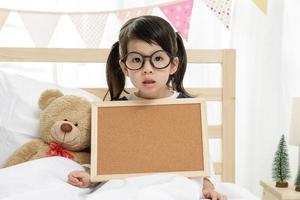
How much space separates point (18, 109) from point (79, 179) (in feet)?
1.70

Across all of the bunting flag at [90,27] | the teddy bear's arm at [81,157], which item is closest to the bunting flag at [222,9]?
the bunting flag at [90,27]

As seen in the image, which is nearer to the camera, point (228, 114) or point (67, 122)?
point (67, 122)

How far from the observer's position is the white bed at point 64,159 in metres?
1.20

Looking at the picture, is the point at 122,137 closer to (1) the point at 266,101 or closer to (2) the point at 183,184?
(2) the point at 183,184

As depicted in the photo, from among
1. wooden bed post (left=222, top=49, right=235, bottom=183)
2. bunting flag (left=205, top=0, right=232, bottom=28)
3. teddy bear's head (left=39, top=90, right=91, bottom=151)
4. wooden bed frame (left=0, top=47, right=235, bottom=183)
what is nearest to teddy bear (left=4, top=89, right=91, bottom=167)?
teddy bear's head (left=39, top=90, right=91, bottom=151)

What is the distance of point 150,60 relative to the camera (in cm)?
140

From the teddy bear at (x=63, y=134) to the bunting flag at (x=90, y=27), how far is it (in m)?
0.72

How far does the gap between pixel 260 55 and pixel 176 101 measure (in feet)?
3.79

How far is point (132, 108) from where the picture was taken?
1481 millimetres

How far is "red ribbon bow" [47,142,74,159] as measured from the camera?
158 cm

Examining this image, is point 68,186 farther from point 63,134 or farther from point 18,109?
point 18,109

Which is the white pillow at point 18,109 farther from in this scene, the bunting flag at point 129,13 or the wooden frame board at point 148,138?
the bunting flag at point 129,13

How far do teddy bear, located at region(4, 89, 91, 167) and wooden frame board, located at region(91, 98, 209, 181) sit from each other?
0.38 feet

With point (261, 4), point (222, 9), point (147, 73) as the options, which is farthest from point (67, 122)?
point (261, 4)
